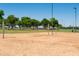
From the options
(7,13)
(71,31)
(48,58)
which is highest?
(7,13)

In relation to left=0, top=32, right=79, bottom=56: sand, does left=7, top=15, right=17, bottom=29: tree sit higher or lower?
higher

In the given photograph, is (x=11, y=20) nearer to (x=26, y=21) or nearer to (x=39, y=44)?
(x=26, y=21)

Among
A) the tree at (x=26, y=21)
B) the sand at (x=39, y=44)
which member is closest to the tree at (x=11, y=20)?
the tree at (x=26, y=21)

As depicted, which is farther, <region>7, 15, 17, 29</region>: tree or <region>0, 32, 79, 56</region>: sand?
<region>7, 15, 17, 29</region>: tree

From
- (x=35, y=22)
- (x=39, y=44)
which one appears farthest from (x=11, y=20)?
(x=39, y=44)

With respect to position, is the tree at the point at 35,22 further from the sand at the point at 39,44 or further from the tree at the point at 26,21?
the sand at the point at 39,44

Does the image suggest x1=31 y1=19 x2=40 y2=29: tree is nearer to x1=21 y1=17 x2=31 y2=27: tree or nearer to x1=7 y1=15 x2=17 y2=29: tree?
x1=21 y1=17 x2=31 y2=27: tree

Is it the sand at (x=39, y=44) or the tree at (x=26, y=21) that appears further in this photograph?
the tree at (x=26, y=21)

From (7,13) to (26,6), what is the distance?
0.43 meters

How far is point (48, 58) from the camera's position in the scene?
4.61 m

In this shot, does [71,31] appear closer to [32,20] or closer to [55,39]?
[55,39]

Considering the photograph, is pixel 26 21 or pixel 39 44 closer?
pixel 26 21

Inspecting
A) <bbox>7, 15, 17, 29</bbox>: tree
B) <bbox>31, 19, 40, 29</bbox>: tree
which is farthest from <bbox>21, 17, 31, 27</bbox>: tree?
<bbox>7, 15, 17, 29</bbox>: tree

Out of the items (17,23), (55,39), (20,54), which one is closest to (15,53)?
(20,54)
